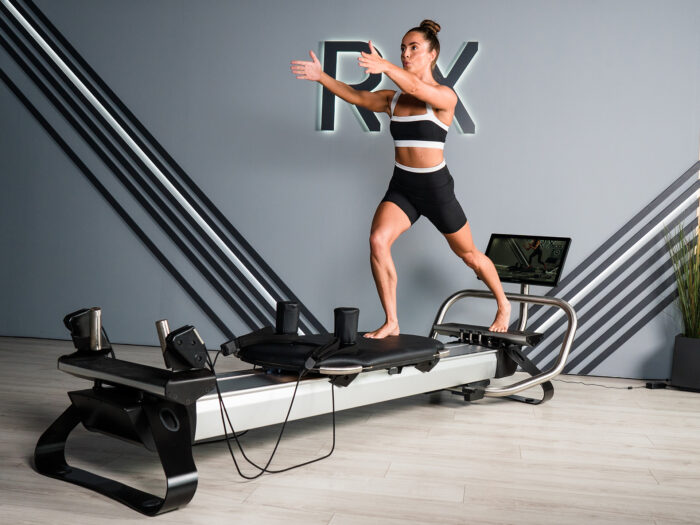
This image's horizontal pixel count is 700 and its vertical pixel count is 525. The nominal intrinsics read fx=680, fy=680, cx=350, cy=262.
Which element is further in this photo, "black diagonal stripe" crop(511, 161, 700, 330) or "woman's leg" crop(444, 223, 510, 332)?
"black diagonal stripe" crop(511, 161, 700, 330)

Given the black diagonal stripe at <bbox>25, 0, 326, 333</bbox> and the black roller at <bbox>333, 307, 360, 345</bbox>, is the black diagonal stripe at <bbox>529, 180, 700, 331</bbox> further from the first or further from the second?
the black roller at <bbox>333, 307, 360, 345</bbox>

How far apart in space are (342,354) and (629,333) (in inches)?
97.9

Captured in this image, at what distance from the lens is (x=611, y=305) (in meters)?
4.17

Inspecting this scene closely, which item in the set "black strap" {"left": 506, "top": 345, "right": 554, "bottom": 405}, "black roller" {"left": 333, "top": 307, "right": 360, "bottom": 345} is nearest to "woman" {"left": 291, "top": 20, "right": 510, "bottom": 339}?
"black strap" {"left": 506, "top": 345, "right": 554, "bottom": 405}

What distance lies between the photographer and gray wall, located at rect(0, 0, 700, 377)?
414 centimetres

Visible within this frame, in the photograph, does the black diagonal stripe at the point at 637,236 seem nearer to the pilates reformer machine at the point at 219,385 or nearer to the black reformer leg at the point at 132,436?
the pilates reformer machine at the point at 219,385

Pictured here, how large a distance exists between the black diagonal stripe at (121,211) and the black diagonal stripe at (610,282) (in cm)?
208

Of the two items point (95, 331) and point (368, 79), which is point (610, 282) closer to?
point (368, 79)

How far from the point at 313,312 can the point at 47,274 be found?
6.30 feet

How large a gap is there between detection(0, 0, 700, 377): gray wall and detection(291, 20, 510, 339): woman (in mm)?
883

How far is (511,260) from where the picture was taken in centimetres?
374

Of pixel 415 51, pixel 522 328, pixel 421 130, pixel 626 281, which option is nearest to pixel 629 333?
pixel 626 281

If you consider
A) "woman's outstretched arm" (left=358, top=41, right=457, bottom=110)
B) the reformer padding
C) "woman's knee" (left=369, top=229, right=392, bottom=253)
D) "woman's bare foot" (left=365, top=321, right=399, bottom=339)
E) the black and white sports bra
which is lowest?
"woman's bare foot" (left=365, top=321, right=399, bottom=339)

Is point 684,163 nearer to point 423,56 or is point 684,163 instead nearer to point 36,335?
A: point 423,56
